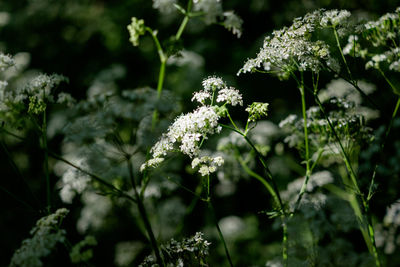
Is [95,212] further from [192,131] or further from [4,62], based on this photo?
[192,131]

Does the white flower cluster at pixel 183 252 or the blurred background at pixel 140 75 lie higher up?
the blurred background at pixel 140 75

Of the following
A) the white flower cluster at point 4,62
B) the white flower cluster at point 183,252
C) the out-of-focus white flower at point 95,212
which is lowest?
the white flower cluster at point 183,252

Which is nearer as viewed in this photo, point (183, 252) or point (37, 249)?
point (37, 249)

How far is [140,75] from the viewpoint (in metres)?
6.84

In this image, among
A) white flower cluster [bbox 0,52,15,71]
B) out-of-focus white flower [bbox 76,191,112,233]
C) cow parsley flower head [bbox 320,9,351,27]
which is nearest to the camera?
white flower cluster [bbox 0,52,15,71]

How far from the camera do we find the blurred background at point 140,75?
481cm

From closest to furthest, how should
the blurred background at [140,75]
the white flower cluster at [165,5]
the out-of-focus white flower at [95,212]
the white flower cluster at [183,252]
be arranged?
the white flower cluster at [165,5], the white flower cluster at [183,252], the out-of-focus white flower at [95,212], the blurred background at [140,75]

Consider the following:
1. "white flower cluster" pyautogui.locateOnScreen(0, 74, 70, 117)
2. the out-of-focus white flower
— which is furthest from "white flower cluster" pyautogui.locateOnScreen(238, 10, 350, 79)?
the out-of-focus white flower

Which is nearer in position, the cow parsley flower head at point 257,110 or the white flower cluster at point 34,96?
the white flower cluster at point 34,96

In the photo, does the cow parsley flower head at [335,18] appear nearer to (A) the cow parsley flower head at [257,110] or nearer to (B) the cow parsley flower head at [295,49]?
(B) the cow parsley flower head at [295,49]

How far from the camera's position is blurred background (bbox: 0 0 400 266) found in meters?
4.81

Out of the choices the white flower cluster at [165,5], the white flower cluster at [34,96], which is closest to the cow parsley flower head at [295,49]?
the white flower cluster at [165,5]

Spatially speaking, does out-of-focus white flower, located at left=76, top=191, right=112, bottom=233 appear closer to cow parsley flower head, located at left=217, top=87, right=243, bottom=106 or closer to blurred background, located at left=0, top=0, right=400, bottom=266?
blurred background, located at left=0, top=0, right=400, bottom=266

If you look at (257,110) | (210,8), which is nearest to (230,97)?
(257,110)
